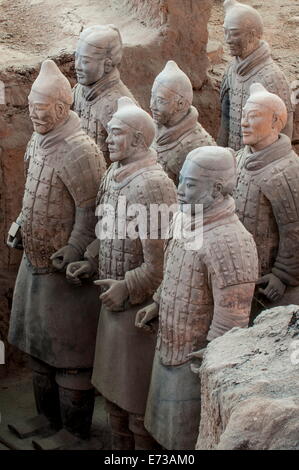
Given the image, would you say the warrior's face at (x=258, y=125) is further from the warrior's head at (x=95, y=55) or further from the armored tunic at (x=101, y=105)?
the warrior's head at (x=95, y=55)

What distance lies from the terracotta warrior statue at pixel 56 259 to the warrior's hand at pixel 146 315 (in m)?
0.71

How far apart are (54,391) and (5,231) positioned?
4.37ft

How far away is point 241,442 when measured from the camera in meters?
4.01

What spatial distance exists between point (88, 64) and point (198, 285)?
85.3 inches

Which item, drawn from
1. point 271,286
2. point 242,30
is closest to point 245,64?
point 242,30

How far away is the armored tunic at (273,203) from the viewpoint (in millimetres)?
6570

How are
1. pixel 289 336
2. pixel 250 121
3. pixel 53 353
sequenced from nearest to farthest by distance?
pixel 289 336 → pixel 250 121 → pixel 53 353

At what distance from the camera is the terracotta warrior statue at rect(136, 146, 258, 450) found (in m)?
5.68

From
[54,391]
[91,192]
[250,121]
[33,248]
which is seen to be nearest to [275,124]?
[250,121]

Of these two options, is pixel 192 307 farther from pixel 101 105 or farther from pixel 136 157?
pixel 101 105

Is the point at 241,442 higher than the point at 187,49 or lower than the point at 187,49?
lower

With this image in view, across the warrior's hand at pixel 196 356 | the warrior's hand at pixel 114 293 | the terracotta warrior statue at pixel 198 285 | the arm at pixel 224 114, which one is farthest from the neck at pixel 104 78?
the warrior's hand at pixel 196 356
